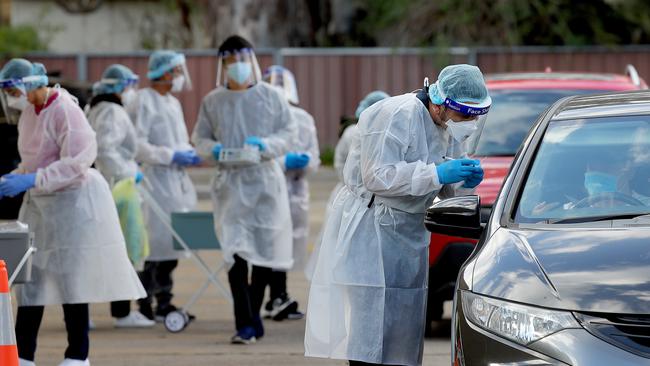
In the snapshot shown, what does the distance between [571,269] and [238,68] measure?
5029mm

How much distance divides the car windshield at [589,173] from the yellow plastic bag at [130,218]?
4.91 meters

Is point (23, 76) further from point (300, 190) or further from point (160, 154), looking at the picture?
point (300, 190)

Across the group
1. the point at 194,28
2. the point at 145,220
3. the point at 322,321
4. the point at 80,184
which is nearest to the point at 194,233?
the point at 145,220

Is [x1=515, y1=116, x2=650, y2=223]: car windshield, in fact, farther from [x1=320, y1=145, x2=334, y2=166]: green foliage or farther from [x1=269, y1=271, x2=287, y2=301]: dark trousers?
[x1=320, y1=145, x2=334, y2=166]: green foliage

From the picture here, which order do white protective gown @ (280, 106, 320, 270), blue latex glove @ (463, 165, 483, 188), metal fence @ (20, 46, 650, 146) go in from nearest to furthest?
blue latex glove @ (463, 165, 483, 188) → white protective gown @ (280, 106, 320, 270) → metal fence @ (20, 46, 650, 146)

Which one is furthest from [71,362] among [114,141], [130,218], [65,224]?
[114,141]

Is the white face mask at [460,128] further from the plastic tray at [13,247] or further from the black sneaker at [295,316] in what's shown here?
the black sneaker at [295,316]

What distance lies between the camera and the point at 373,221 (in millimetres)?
6844

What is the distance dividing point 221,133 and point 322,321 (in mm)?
3362

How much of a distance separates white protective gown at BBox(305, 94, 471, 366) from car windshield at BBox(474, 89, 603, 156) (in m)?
3.34

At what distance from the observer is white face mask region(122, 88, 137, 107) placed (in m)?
11.7

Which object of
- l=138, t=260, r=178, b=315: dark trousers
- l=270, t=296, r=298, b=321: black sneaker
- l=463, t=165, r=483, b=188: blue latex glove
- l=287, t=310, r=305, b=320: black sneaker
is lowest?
l=287, t=310, r=305, b=320: black sneaker

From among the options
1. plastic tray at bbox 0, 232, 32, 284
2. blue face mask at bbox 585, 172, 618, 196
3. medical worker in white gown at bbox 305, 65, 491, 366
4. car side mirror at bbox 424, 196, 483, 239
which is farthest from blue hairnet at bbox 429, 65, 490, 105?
plastic tray at bbox 0, 232, 32, 284

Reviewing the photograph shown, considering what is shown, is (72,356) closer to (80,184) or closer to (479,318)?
(80,184)
